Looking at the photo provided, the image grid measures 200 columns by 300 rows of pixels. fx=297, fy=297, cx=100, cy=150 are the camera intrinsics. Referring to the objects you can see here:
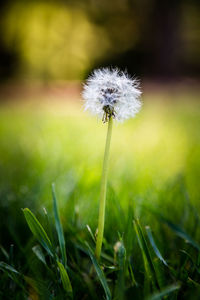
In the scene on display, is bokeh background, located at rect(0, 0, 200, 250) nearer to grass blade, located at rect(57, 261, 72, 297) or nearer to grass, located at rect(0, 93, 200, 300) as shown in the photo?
grass, located at rect(0, 93, 200, 300)

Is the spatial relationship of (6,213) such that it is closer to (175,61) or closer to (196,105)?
(196,105)

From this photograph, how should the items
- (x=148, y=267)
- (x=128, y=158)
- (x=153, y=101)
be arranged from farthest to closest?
1. (x=153, y=101)
2. (x=128, y=158)
3. (x=148, y=267)

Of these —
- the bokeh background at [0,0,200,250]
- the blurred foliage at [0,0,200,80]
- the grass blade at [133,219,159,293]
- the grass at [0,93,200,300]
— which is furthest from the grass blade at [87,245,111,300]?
the blurred foliage at [0,0,200,80]

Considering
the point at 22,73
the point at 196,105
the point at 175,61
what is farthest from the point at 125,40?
the point at 196,105

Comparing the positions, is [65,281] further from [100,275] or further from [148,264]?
[148,264]

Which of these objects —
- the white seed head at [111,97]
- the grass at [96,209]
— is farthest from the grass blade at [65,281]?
the white seed head at [111,97]

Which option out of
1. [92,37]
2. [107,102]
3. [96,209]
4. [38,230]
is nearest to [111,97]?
[107,102]
